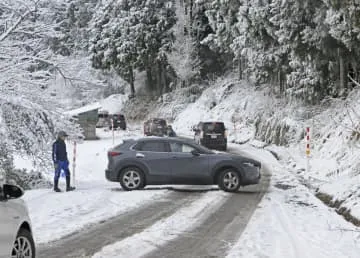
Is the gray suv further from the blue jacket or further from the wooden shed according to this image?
the wooden shed

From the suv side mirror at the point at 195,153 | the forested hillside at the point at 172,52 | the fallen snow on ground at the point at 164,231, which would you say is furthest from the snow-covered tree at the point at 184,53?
the fallen snow on ground at the point at 164,231

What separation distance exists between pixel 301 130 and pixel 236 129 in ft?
44.3

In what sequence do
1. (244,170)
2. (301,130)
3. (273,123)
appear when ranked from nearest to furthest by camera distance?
1. (244,170)
2. (301,130)
3. (273,123)

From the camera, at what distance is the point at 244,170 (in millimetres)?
16391

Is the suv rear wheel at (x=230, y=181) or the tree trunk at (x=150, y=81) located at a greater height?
the tree trunk at (x=150, y=81)

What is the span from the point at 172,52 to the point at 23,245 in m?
50.0

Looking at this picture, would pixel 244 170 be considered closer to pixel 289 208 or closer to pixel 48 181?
pixel 289 208

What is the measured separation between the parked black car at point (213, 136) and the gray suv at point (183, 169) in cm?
1582

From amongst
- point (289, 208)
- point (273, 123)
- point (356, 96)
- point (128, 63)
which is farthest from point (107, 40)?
point (289, 208)

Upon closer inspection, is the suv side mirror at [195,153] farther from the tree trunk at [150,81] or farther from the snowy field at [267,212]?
the tree trunk at [150,81]

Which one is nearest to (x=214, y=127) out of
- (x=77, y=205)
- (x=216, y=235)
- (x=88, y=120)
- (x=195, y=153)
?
(x=88, y=120)

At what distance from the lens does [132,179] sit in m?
16.5

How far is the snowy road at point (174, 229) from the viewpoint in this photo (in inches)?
349

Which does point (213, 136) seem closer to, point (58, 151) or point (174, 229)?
point (58, 151)
